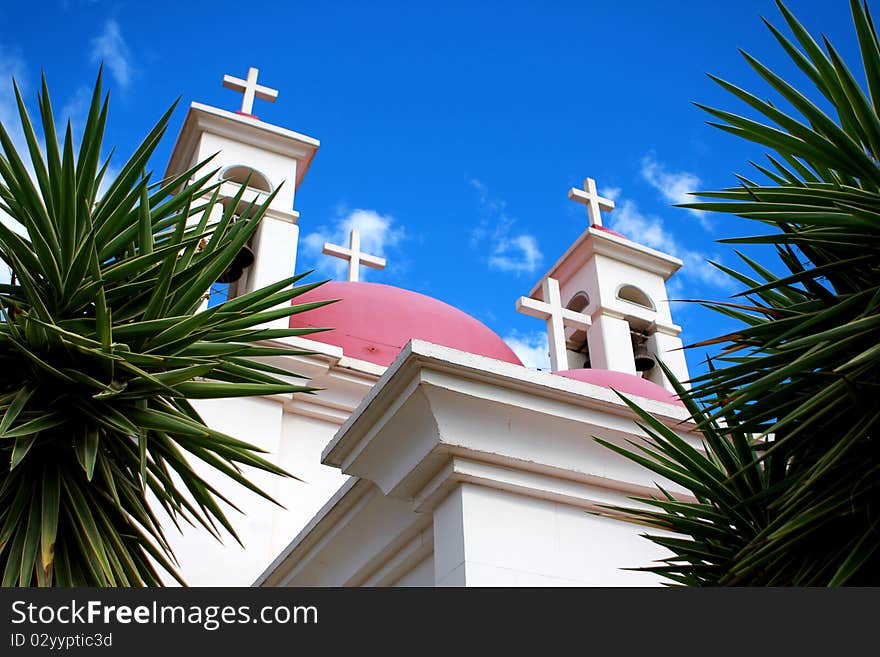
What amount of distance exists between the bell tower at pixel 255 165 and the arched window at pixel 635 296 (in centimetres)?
417

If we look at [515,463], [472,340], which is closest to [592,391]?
[515,463]

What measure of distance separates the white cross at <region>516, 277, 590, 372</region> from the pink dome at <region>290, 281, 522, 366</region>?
1.83 feet

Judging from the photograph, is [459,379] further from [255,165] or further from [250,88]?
[250,88]

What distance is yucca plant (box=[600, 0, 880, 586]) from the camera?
2.41 meters

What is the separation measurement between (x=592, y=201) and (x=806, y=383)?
1071 centimetres

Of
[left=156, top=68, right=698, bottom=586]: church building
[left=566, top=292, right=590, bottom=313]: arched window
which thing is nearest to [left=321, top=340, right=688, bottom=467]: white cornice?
[left=156, top=68, right=698, bottom=586]: church building

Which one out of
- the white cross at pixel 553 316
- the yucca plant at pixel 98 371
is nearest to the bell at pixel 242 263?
the white cross at pixel 553 316

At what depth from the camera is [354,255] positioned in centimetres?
1194

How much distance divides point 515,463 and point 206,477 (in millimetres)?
4274

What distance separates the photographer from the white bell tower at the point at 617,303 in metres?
A: 10.8

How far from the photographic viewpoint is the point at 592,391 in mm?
4195

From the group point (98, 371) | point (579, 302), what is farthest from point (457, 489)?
point (579, 302)

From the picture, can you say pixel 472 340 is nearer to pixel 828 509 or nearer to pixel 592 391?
pixel 592 391

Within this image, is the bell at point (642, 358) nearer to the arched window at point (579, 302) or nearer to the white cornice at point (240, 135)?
the arched window at point (579, 302)
